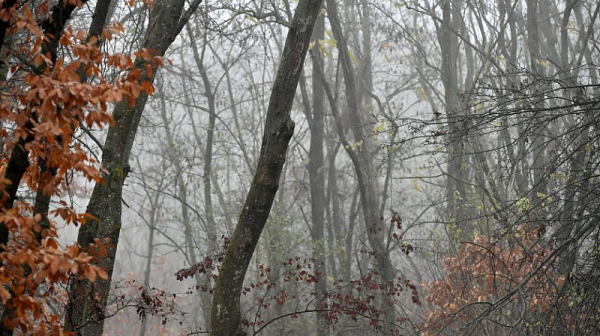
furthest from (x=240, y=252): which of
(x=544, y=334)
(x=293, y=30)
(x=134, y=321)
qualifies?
(x=134, y=321)

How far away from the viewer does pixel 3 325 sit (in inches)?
145

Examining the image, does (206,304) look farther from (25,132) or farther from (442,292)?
(25,132)

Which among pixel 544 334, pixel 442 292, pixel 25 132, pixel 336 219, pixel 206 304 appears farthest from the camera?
pixel 336 219

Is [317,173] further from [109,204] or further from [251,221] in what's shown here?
[109,204]

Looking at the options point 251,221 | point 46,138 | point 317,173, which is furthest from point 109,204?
point 317,173

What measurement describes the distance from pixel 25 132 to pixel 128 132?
2.38m

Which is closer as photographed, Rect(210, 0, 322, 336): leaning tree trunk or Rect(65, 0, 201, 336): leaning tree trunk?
Rect(65, 0, 201, 336): leaning tree trunk

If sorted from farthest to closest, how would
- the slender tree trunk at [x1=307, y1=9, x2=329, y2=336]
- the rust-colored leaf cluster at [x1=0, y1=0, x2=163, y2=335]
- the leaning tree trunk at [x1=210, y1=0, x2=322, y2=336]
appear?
1. the slender tree trunk at [x1=307, y1=9, x2=329, y2=336]
2. the leaning tree trunk at [x1=210, y1=0, x2=322, y2=336]
3. the rust-colored leaf cluster at [x1=0, y1=0, x2=163, y2=335]

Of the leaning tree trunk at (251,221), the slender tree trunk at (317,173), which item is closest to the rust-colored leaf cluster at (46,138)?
the leaning tree trunk at (251,221)

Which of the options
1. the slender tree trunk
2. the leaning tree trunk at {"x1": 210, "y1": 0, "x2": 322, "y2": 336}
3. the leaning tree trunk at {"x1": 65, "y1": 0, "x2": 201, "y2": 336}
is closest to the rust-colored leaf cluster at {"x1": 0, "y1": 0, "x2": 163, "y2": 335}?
the leaning tree trunk at {"x1": 65, "y1": 0, "x2": 201, "y2": 336}

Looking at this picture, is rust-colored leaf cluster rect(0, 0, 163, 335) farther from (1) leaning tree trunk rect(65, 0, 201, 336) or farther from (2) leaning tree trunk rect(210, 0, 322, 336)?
(2) leaning tree trunk rect(210, 0, 322, 336)

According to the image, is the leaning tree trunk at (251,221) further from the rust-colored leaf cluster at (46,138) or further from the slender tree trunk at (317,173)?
the slender tree trunk at (317,173)

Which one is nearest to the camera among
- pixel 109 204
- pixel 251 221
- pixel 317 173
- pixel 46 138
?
pixel 46 138

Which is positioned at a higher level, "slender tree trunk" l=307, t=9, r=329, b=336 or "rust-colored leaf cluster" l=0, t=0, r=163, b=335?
"slender tree trunk" l=307, t=9, r=329, b=336
